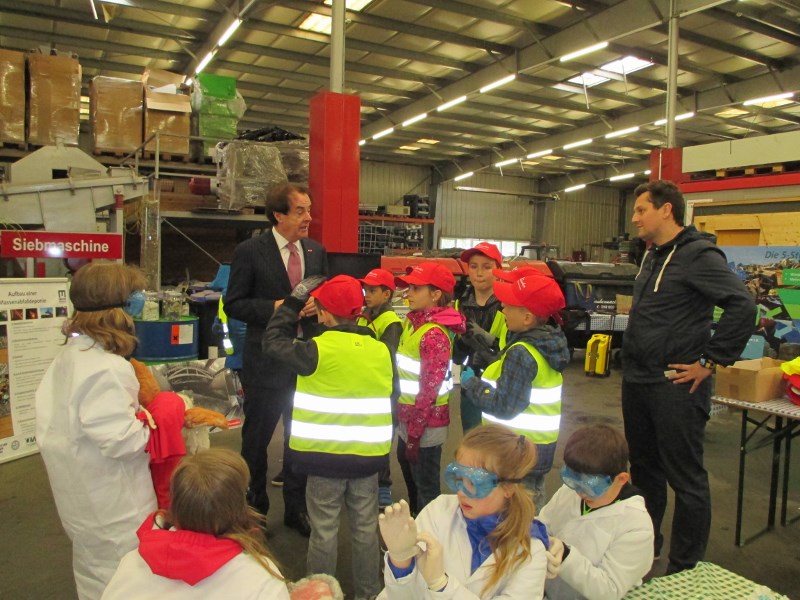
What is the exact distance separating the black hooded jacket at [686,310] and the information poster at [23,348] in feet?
13.3

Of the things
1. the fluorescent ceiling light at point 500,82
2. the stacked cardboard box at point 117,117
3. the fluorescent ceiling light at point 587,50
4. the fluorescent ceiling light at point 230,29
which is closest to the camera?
the stacked cardboard box at point 117,117

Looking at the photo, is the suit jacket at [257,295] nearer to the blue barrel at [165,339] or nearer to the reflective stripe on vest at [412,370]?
the reflective stripe on vest at [412,370]

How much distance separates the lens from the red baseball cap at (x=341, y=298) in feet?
7.99

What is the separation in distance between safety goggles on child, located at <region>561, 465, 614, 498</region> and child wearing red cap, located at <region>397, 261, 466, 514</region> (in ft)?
3.63

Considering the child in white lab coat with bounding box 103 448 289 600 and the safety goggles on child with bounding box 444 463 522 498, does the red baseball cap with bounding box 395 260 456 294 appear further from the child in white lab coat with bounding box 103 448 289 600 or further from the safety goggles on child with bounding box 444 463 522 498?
the child in white lab coat with bounding box 103 448 289 600

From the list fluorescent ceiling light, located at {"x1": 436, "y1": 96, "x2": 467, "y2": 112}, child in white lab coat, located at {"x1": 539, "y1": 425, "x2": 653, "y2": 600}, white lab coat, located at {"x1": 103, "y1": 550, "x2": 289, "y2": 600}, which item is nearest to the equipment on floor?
fluorescent ceiling light, located at {"x1": 436, "y1": 96, "x2": 467, "y2": 112}

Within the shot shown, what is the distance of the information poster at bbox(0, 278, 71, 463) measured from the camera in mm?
4605

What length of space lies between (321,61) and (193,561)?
11.6m

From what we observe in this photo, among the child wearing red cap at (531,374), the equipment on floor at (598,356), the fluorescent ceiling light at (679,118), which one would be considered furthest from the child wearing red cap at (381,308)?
the fluorescent ceiling light at (679,118)

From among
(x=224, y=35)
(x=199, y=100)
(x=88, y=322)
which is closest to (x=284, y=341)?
(x=88, y=322)

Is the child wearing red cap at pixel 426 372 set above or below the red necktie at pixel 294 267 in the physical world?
below

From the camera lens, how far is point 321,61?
459 inches

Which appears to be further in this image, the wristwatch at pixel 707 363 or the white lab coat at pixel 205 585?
the wristwatch at pixel 707 363

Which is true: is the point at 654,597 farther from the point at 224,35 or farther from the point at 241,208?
the point at 224,35
